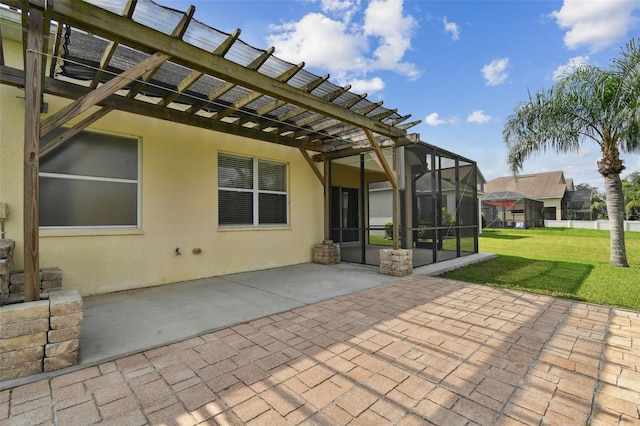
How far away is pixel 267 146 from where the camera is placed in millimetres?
6887

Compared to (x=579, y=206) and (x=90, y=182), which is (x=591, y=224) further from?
(x=90, y=182)

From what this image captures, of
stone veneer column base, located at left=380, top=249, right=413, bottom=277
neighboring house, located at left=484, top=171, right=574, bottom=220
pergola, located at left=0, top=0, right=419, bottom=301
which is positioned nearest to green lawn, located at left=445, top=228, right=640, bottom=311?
stone veneer column base, located at left=380, top=249, right=413, bottom=277

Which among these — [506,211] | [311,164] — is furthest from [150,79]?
[506,211]

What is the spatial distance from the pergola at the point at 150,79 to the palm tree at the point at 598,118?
5.05m

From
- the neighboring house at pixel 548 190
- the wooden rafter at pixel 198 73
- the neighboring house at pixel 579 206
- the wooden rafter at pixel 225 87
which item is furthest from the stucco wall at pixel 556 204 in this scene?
the wooden rafter at pixel 198 73

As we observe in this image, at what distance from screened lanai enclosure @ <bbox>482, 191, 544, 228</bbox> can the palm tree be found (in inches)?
743

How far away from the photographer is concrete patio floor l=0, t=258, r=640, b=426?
6.15 ft

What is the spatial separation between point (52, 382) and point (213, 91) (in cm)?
382

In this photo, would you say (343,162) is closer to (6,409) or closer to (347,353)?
(347,353)

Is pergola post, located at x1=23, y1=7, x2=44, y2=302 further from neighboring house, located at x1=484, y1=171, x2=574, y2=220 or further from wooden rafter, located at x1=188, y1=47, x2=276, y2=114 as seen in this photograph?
neighboring house, located at x1=484, y1=171, x2=574, y2=220

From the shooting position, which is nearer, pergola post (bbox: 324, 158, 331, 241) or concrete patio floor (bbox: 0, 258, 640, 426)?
concrete patio floor (bbox: 0, 258, 640, 426)

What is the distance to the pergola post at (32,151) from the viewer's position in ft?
7.81

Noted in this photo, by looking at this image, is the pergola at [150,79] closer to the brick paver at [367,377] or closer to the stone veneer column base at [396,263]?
the stone veneer column base at [396,263]

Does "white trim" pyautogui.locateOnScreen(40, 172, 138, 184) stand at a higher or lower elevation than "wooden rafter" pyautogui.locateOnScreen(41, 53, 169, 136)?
lower
